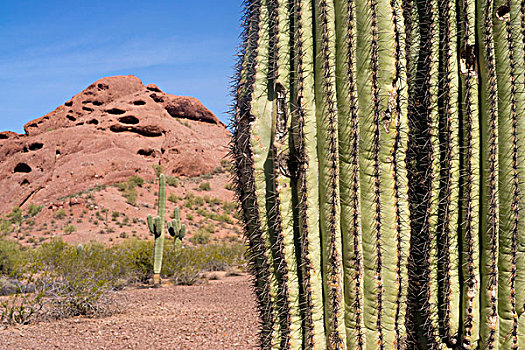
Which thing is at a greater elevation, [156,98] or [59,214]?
[156,98]

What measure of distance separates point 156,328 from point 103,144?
40.3 meters

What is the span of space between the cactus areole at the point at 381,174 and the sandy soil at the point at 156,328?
4114 millimetres

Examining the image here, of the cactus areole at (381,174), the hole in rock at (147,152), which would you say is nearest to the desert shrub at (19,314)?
the cactus areole at (381,174)

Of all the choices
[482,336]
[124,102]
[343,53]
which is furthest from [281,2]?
[124,102]

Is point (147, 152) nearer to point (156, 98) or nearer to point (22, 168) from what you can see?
point (22, 168)

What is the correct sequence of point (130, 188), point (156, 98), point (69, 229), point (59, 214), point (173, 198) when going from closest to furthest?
point (69, 229) < point (59, 214) < point (173, 198) < point (130, 188) < point (156, 98)

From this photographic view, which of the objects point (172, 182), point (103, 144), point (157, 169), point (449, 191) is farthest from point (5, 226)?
point (449, 191)

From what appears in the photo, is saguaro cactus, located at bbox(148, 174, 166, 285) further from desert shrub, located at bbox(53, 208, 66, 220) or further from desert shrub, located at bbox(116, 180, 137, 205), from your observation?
desert shrub, located at bbox(116, 180, 137, 205)

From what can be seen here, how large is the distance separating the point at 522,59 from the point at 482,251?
972mm

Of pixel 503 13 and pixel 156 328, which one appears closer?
pixel 503 13

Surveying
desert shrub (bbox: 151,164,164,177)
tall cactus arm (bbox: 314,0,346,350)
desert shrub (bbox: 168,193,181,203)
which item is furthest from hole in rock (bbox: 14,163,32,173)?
tall cactus arm (bbox: 314,0,346,350)

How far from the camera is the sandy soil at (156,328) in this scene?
730cm

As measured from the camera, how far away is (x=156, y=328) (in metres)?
8.27

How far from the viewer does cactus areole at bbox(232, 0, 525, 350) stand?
2.45 meters
